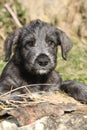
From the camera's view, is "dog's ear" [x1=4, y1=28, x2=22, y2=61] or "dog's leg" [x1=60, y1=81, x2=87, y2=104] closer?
"dog's leg" [x1=60, y1=81, x2=87, y2=104]

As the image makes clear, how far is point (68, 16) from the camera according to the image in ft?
54.1

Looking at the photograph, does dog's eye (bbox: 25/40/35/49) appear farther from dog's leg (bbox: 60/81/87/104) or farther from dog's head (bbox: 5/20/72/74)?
dog's leg (bbox: 60/81/87/104)

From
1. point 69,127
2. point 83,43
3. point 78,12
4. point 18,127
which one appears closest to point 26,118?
point 18,127

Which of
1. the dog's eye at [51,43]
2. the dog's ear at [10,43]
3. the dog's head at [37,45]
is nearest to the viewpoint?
the dog's head at [37,45]

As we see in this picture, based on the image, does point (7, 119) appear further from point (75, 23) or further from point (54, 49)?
point (75, 23)

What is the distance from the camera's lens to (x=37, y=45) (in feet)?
29.1

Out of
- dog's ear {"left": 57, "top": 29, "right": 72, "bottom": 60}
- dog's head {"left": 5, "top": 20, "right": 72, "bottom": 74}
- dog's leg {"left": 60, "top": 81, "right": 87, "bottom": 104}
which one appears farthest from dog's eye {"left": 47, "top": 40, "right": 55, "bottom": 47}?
dog's leg {"left": 60, "top": 81, "right": 87, "bottom": 104}

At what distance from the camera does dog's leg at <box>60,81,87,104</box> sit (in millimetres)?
8323

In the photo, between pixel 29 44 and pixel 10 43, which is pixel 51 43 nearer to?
pixel 29 44

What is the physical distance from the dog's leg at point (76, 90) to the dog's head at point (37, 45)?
0.40 metres

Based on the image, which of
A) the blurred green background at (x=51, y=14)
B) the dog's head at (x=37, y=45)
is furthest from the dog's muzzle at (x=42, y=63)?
the blurred green background at (x=51, y=14)

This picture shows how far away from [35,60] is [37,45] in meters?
0.42

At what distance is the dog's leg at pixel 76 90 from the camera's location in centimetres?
832

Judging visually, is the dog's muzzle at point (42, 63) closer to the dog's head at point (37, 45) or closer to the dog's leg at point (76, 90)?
the dog's head at point (37, 45)
